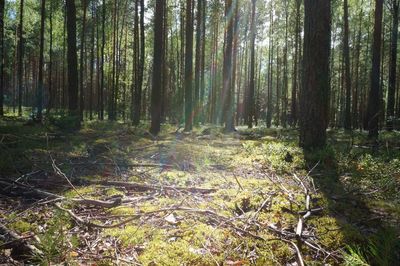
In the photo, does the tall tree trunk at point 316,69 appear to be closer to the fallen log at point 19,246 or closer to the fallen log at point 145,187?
the fallen log at point 145,187

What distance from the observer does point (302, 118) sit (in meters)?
7.77

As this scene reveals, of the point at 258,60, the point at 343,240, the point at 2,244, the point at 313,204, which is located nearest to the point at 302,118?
the point at 313,204

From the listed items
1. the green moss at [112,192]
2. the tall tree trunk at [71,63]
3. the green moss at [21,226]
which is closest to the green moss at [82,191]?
the green moss at [112,192]

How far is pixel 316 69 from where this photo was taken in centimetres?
746

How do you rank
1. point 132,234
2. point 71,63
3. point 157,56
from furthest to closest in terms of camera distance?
point 71,63 < point 157,56 < point 132,234

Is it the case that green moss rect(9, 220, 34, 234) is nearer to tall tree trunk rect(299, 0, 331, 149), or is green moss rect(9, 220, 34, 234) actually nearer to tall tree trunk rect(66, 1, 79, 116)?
tall tree trunk rect(299, 0, 331, 149)

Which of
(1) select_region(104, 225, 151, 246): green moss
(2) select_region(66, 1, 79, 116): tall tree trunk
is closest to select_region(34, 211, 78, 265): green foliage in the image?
(1) select_region(104, 225, 151, 246): green moss

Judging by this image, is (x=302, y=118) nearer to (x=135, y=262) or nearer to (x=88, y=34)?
(x=135, y=262)

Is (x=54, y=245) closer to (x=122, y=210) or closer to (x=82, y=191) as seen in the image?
(x=122, y=210)

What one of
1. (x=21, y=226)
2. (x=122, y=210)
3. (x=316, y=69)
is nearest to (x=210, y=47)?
(x=316, y=69)

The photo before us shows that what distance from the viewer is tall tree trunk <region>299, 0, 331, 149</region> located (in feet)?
24.4

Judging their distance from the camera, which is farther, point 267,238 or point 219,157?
point 219,157

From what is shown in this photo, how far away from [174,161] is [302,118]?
11.1ft

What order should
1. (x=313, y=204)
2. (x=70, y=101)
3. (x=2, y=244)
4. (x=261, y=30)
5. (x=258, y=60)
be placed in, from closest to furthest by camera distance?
(x=2, y=244) < (x=313, y=204) < (x=70, y=101) < (x=261, y=30) < (x=258, y=60)
